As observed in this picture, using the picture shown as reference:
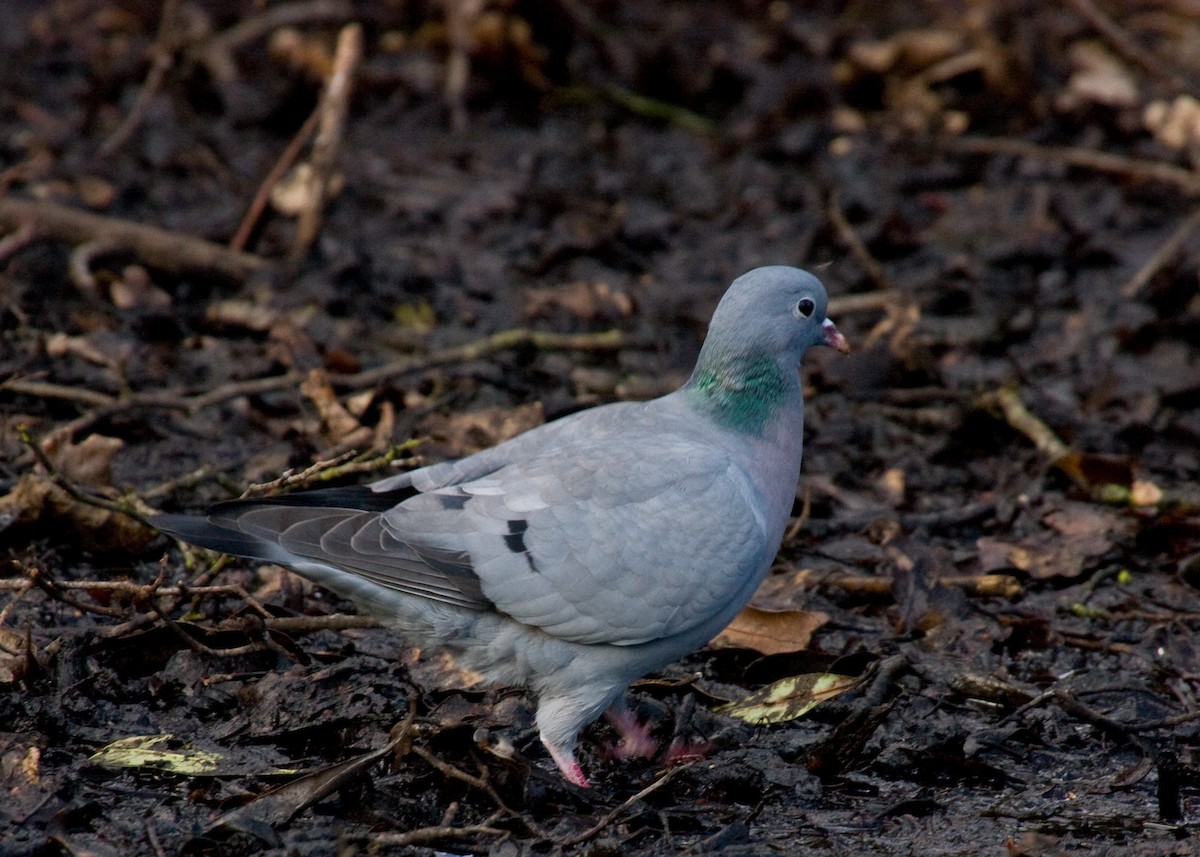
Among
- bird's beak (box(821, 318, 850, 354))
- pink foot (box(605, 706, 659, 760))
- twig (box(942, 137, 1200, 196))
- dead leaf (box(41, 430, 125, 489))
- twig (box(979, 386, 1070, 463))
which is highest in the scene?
bird's beak (box(821, 318, 850, 354))

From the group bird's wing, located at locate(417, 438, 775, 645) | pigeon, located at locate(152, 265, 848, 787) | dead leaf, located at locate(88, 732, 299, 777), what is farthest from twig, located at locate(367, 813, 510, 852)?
bird's wing, located at locate(417, 438, 775, 645)

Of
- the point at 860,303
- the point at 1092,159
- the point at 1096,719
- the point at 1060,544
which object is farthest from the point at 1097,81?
the point at 1096,719

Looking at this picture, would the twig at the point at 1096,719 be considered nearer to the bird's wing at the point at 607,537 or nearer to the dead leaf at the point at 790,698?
the dead leaf at the point at 790,698

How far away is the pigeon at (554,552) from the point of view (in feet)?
12.9

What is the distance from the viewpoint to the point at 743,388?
4363mm

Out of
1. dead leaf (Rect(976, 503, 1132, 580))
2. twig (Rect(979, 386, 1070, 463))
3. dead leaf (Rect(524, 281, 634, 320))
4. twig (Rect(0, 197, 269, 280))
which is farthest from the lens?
dead leaf (Rect(524, 281, 634, 320))

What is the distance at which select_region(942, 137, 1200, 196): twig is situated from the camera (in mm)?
7812

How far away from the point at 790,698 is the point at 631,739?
0.50 metres

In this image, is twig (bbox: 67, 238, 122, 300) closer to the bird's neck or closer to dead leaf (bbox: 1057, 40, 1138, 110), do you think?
the bird's neck

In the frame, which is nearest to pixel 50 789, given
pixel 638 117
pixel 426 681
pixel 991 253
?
pixel 426 681

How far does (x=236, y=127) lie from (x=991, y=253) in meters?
4.38

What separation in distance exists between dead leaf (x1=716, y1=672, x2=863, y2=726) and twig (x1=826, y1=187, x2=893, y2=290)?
324 cm

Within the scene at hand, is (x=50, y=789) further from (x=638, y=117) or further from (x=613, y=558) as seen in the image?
(x=638, y=117)

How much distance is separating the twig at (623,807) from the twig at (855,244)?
149 inches
